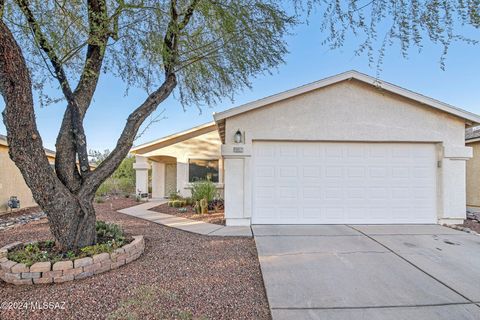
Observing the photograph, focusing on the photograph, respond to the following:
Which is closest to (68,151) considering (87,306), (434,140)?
(87,306)

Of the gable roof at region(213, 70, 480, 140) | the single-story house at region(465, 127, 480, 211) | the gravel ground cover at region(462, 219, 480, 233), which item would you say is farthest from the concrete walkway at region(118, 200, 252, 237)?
the single-story house at region(465, 127, 480, 211)

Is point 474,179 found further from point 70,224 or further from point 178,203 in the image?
point 70,224

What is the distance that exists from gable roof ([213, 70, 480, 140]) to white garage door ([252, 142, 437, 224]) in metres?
1.07

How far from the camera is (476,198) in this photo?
9320 millimetres

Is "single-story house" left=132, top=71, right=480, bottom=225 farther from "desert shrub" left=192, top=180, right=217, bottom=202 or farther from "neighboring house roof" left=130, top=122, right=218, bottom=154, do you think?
"neighboring house roof" left=130, top=122, right=218, bottom=154

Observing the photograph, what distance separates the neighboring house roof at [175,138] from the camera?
1339 cm

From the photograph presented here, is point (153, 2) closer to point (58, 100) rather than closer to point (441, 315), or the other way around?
point (58, 100)

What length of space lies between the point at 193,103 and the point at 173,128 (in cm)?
789

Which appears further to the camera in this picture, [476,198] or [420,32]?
[476,198]

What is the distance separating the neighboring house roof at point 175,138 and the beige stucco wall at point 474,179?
1070cm

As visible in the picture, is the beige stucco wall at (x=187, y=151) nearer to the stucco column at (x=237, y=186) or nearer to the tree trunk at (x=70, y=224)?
the stucco column at (x=237, y=186)

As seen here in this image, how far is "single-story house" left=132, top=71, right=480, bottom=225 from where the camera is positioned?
7.05m

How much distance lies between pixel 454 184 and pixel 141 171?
547 inches

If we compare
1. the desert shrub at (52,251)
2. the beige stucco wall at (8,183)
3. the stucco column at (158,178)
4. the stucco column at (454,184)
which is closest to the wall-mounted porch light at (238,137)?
the desert shrub at (52,251)
